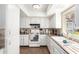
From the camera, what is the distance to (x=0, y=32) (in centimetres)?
252

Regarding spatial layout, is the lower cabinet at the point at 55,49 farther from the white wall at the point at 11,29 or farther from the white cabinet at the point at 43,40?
the white cabinet at the point at 43,40

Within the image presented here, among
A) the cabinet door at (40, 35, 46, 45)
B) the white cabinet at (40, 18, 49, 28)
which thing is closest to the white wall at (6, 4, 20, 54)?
the cabinet door at (40, 35, 46, 45)

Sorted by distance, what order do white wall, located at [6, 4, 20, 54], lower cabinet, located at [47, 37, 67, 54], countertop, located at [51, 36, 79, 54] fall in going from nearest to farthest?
countertop, located at [51, 36, 79, 54]
lower cabinet, located at [47, 37, 67, 54]
white wall, located at [6, 4, 20, 54]

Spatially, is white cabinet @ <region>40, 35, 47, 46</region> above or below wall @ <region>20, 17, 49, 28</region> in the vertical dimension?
below

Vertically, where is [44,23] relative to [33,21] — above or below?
below

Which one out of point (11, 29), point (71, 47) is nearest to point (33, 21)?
point (11, 29)

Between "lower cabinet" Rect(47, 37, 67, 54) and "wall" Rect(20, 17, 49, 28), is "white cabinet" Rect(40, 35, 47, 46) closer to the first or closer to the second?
"wall" Rect(20, 17, 49, 28)

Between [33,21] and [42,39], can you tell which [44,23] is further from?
[42,39]

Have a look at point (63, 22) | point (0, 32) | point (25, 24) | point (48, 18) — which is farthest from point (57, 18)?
point (0, 32)

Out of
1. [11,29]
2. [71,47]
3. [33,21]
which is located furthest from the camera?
[33,21]

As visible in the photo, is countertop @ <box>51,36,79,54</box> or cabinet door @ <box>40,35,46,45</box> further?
cabinet door @ <box>40,35,46,45</box>

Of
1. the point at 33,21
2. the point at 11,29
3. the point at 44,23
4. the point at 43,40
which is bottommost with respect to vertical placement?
the point at 43,40
